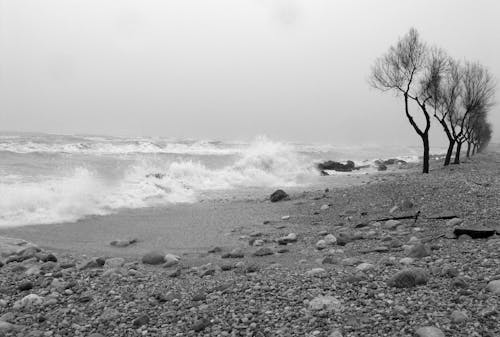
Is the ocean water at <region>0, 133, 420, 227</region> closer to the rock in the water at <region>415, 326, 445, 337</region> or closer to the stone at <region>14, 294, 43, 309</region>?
the stone at <region>14, 294, 43, 309</region>

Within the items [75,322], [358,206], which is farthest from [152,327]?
[358,206]

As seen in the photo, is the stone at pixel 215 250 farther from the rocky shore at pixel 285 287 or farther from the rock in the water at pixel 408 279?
the rock in the water at pixel 408 279

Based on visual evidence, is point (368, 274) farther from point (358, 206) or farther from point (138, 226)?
point (138, 226)

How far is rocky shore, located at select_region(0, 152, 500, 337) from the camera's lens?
397 cm

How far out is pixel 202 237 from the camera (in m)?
10.3

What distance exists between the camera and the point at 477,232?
22.6 ft

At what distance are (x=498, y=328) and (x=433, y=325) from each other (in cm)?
48

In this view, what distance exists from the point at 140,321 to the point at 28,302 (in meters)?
1.70

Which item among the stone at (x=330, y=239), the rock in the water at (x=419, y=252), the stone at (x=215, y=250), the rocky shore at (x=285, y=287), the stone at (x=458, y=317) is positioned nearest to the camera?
the stone at (x=458, y=317)

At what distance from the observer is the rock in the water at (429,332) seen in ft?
11.2

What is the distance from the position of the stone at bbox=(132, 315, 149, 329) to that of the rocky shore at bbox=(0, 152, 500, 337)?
0.03ft

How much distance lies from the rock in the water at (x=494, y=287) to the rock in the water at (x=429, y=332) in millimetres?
1084

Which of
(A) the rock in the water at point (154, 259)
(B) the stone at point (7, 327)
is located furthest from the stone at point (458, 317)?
(A) the rock in the water at point (154, 259)

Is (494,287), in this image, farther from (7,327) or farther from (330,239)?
(7,327)
